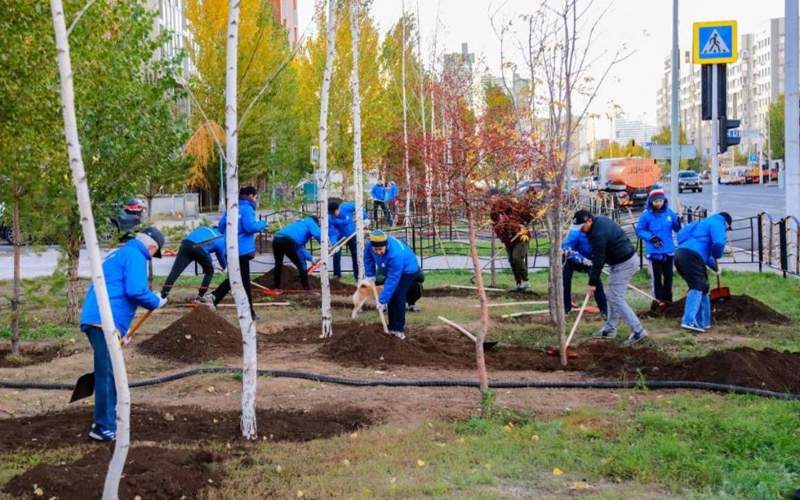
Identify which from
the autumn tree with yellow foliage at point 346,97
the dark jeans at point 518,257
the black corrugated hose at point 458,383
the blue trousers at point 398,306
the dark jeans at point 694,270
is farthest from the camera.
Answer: the autumn tree with yellow foliage at point 346,97

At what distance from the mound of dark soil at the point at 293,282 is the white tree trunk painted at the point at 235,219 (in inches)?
379

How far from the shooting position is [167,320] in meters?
12.8

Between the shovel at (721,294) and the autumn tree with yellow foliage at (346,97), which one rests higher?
the autumn tree with yellow foliage at (346,97)

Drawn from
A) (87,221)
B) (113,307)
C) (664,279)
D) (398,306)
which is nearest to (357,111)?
(398,306)

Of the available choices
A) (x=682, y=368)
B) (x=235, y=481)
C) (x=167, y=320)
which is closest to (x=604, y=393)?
(x=682, y=368)

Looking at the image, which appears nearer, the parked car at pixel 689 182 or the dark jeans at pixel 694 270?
the dark jeans at pixel 694 270

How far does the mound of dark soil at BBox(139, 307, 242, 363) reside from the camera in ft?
32.9

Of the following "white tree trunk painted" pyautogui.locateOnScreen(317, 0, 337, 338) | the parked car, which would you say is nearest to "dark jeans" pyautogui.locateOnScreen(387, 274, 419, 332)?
"white tree trunk painted" pyautogui.locateOnScreen(317, 0, 337, 338)

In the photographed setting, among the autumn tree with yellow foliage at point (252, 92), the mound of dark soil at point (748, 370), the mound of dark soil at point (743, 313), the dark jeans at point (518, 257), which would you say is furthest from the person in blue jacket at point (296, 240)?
the mound of dark soil at point (748, 370)

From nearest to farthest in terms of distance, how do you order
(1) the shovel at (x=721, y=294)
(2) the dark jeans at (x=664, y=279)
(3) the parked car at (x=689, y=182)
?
(1) the shovel at (x=721, y=294) → (2) the dark jeans at (x=664, y=279) → (3) the parked car at (x=689, y=182)

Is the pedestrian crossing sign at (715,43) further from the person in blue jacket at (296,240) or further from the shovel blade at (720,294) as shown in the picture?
the person in blue jacket at (296,240)

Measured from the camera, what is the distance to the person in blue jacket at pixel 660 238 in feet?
42.4

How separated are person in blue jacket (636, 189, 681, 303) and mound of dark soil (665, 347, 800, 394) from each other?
458 centimetres

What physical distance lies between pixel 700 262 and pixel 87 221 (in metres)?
8.25
